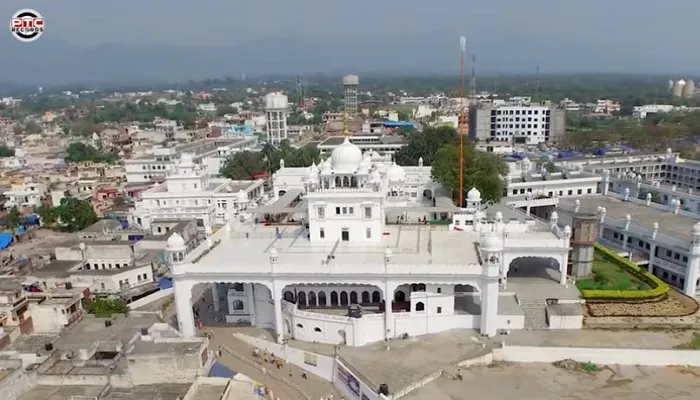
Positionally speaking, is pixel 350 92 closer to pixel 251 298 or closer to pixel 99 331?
pixel 251 298

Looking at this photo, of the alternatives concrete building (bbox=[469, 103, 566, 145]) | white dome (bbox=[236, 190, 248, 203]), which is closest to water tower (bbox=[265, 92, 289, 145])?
concrete building (bbox=[469, 103, 566, 145])

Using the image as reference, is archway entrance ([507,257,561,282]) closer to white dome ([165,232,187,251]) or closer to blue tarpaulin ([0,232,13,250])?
white dome ([165,232,187,251])

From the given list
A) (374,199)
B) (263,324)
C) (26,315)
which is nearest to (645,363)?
(374,199)

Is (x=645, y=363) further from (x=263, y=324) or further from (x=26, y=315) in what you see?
(x=26, y=315)

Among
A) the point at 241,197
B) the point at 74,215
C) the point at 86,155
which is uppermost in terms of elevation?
the point at 241,197

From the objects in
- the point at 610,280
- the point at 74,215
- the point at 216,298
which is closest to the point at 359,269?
the point at 216,298
